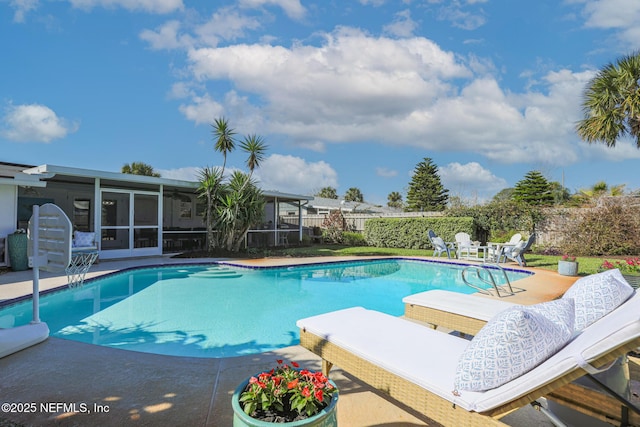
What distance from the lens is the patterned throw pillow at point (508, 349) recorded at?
5.49ft

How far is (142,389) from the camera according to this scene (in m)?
2.61

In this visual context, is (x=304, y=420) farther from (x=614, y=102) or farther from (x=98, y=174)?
(x=614, y=102)

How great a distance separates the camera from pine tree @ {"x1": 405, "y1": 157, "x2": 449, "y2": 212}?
36375mm

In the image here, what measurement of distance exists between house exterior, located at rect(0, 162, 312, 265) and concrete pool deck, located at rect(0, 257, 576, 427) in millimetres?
7213

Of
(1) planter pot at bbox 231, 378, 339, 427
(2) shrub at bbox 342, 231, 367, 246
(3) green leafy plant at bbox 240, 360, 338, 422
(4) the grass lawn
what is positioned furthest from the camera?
(2) shrub at bbox 342, 231, 367, 246

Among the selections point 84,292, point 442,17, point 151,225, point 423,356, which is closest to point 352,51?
point 442,17

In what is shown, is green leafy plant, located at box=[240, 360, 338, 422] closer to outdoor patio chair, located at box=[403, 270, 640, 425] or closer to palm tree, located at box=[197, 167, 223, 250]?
outdoor patio chair, located at box=[403, 270, 640, 425]

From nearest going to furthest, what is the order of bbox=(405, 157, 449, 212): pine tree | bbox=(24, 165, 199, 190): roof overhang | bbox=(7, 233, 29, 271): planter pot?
bbox=(7, 233, 29, 271): planter pot
bbox=(24, 165, 199, 190): roof overhang
bbox=(405, 157, 449, 212): pine tree

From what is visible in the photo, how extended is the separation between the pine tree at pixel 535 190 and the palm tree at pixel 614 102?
58.6 ft

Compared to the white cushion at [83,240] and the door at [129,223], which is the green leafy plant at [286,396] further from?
the door at [129,223]

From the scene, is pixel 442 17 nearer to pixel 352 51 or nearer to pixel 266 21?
pixel 352 51

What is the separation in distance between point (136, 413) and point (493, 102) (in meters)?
22.3

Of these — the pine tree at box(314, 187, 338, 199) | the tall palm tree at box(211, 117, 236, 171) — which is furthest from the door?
the pine tree at box(314, 187, 338, 199)

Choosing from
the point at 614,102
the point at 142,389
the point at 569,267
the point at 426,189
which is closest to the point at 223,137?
the point at 142,389
